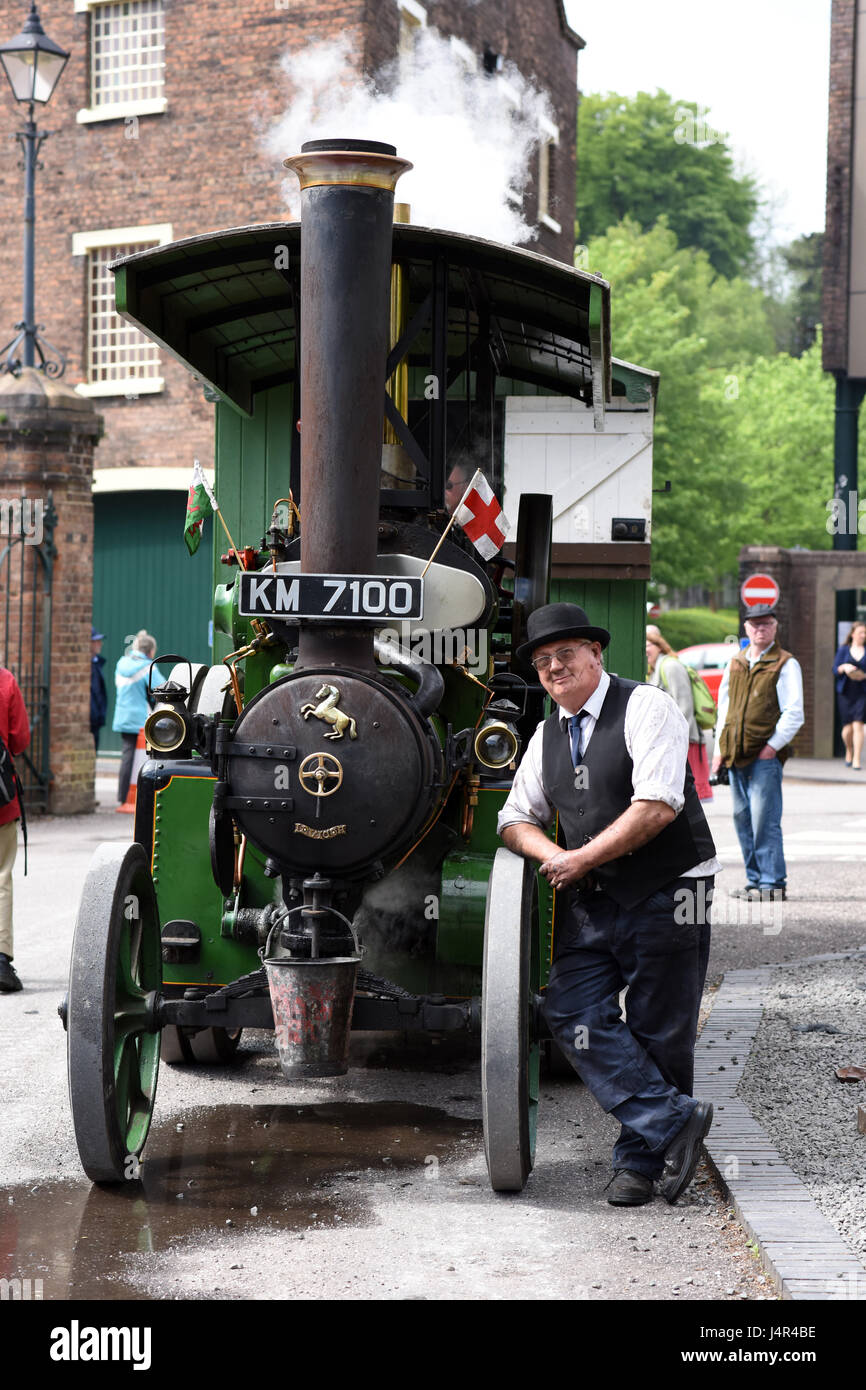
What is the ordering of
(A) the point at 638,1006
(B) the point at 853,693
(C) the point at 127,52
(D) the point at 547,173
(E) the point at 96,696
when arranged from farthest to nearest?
1. (D) the point at 547,173
2. (B) the point at 853,693
3. (C) the point at 127,52
4. (E) the point at 96,696
5. (A) the point at 638,1006

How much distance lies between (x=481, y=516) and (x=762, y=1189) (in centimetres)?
239

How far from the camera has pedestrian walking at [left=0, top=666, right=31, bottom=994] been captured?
7.96 metres

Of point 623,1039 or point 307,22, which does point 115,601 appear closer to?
point 307,22

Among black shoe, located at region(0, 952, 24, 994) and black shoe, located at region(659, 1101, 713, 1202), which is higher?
black shoe, located at region(659, 1101, 713, 1202)

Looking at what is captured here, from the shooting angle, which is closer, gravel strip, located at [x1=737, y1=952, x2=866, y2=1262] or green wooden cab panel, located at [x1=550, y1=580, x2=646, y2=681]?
gravel strip, located at [x1=737, y1=952, x2=866, y2=1262]

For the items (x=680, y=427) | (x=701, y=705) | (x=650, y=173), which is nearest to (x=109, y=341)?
(x=701, y=705)

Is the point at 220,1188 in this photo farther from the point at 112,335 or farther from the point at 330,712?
the point at 112,335

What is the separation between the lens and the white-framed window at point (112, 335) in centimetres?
2086

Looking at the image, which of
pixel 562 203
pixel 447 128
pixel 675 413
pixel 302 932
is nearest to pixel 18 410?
pixel 447 128

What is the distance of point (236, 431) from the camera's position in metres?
7.68

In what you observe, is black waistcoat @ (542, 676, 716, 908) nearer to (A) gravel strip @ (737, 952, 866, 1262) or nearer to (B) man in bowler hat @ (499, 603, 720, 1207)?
(B) man in bowler hat @ (499, 603, 720, 1207)

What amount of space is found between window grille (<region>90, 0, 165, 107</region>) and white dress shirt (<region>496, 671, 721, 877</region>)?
17.7m

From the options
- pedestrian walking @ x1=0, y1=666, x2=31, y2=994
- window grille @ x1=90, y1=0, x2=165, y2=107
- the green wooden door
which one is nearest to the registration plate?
pedestrian walking @ x1=0, y1=666, x2=31, y2=994

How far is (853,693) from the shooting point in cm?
2266
